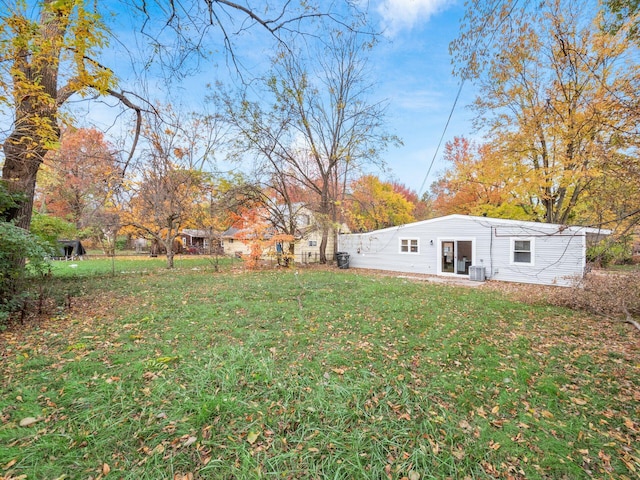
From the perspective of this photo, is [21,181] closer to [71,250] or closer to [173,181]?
[173,181]

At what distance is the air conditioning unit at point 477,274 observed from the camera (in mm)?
11820

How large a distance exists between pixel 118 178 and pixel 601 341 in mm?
9339

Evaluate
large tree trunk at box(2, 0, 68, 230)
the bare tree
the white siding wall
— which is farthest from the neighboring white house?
large tree trunk at box(2, 0, 68, 230)

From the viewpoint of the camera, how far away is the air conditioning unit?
11820mm

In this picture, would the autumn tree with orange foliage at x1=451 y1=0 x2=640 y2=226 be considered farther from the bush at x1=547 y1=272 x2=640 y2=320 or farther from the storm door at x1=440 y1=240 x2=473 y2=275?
the storm door at x1=440 y1=240 x2=473 y2=275

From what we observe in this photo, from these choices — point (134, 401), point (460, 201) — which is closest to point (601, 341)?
point (134, 401)

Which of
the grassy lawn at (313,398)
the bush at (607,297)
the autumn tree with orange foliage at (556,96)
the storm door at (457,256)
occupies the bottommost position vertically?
the grassy lawn at (313,398)

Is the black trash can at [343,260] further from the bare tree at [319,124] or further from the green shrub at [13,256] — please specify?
the green shrub at [13,256]

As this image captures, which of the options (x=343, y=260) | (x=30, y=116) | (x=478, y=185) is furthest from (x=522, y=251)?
(x=30, y=116)

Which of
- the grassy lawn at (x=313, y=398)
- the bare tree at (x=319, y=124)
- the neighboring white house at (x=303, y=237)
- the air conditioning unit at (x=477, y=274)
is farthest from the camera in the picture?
the neighboring white house at (x=303, y=237)

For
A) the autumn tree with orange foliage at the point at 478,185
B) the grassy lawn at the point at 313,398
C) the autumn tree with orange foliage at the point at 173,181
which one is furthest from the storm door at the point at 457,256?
the autumn tree with orange foliage at the point at 173,181

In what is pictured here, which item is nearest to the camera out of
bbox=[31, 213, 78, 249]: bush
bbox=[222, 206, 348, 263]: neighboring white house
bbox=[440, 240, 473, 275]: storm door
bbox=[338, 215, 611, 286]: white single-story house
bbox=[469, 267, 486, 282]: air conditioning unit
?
bbox=[31, 213, 78, 249]: bush

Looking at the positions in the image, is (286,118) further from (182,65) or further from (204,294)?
(182,65)

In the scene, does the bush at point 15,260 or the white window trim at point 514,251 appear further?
the white window trim at point 514,251
